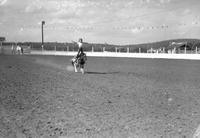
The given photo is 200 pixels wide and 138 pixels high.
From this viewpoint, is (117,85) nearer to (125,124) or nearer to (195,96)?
(195,96)

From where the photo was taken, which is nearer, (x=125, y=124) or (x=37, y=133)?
(x=37, y=133)

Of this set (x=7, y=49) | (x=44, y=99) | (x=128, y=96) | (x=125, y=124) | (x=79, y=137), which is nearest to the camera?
(x=79, y=137)

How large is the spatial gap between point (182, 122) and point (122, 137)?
67.4 inches

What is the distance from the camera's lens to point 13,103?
9125 millimetres

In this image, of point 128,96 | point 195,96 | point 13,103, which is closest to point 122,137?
point 13,103

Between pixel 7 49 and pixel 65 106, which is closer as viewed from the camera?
pixel 65 106

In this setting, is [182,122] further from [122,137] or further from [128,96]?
[128,96]

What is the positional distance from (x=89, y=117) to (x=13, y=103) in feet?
6.98

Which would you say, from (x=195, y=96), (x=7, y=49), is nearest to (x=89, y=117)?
(x=195, y=96)

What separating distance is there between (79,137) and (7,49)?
67434 mm

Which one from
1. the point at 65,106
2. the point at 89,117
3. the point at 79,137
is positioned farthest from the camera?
the point at 65,106

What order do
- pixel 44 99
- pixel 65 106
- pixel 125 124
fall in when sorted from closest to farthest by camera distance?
1. pixel 125 124
2. pixel 65 106
3. pixel 44 99

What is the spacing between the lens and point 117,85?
1355 cm

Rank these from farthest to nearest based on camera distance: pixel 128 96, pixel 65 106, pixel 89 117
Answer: pixel 128 96
pixel 65 106
pixel 89 117
